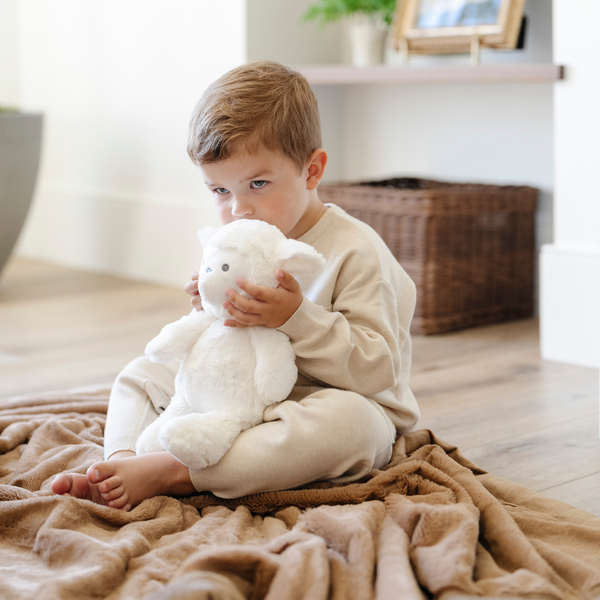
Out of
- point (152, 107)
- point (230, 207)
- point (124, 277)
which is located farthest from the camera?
point (124, 277)

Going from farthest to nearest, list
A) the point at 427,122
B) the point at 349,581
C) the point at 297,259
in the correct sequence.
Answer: the point at 427,122 → the point at 297,259 → the point at 349,581

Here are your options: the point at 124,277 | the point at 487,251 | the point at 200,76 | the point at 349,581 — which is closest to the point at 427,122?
the point at 487,251

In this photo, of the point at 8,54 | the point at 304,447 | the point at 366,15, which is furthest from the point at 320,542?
the point at 8,54

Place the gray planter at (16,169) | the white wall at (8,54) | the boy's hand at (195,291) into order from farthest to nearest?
the white wall at (8,54), the gray planter at (16,169), the boy's hand at (195,291)

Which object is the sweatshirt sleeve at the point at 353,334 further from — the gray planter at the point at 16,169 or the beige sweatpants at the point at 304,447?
the gray planter at the point at 16,169

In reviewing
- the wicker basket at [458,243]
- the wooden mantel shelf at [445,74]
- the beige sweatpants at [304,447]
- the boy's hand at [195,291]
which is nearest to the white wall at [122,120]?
the wooden mantel shelf at [445,74]

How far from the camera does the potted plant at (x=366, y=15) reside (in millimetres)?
2256

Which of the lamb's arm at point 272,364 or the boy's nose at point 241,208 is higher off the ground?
Answer: the boy's nose at point 241,208

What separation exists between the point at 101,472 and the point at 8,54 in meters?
2.62

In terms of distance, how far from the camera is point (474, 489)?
101 centimetres

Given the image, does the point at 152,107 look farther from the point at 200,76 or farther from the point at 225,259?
the point at 225,259

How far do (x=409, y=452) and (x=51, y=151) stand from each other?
91.8 inches

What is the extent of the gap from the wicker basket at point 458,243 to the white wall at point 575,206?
0.28m

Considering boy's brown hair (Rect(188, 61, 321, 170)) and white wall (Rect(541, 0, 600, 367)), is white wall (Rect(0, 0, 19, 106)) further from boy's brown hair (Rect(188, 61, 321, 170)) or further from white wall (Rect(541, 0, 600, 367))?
→ boy's brown hair (Rect(188, 61, 321, 170))
